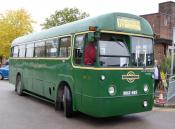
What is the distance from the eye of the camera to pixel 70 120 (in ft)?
32.1

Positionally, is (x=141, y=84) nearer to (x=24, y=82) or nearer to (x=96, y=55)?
(x=96, y=55)

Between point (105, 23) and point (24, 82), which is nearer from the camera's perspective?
point (105, 23)

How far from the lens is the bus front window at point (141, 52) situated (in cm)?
934

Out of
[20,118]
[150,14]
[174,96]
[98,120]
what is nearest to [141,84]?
[98,120]

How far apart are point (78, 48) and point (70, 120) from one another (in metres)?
2.04

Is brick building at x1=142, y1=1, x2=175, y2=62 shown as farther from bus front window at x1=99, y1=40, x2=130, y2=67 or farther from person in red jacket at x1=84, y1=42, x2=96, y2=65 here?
person in red jacket at x1=84, y1=42, x2=96, y2=65

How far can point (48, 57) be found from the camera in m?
12.2

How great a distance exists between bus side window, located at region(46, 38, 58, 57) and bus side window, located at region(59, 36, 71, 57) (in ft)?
1.49

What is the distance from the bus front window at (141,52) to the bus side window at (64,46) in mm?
2042

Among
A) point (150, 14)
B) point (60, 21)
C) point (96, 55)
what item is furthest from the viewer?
point (60, 21)

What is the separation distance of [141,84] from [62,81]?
Result: 2554mm

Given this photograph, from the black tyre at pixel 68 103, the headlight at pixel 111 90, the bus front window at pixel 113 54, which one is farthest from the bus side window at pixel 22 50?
the headlight at pixel 111 90

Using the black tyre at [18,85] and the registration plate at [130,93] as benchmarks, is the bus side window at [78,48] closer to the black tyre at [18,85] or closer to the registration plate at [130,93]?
the registration plate at [130,93]

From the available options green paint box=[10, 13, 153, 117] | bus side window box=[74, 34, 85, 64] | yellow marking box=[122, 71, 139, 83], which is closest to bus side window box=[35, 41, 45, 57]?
green paint box=[10, 13, 153, 117]
